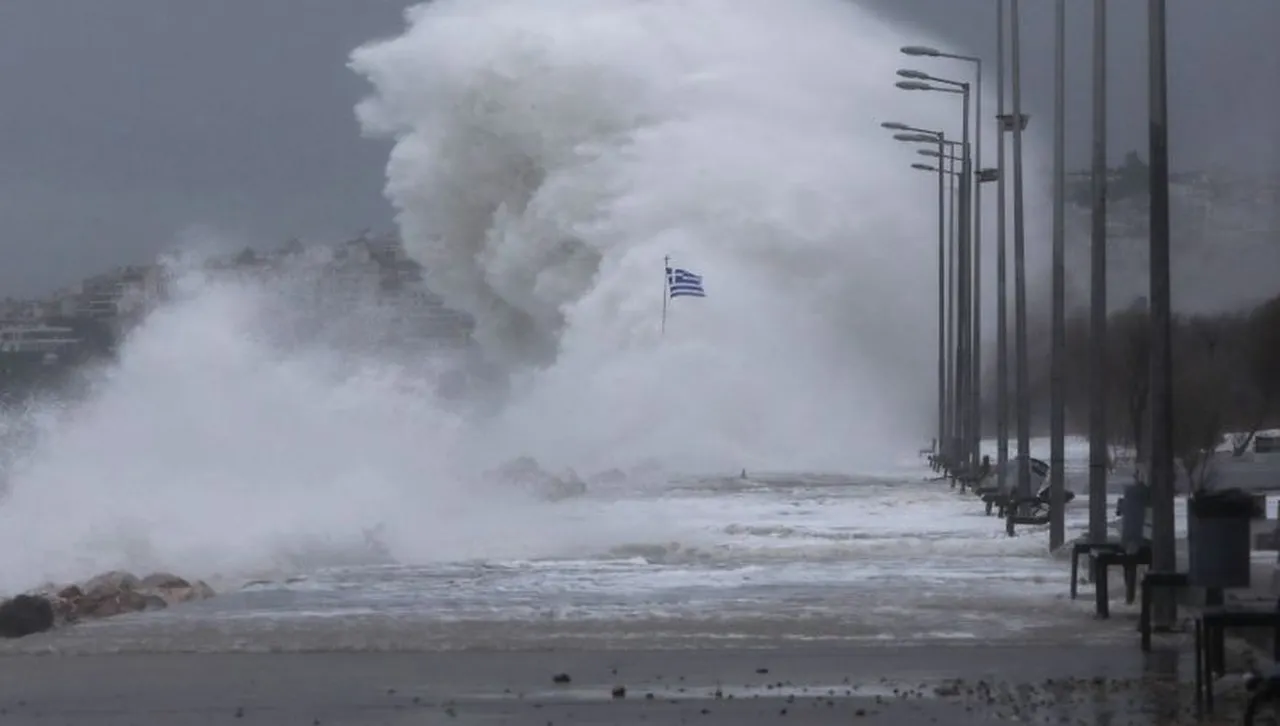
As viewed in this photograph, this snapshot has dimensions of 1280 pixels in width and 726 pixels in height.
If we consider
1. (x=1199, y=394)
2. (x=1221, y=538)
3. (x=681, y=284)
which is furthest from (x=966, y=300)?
(x=1221, y=538)

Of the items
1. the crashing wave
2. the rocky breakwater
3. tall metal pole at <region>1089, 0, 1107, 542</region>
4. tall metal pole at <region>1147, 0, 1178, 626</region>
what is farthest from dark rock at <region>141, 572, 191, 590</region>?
the crashing wave

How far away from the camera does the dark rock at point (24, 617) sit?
56.0 feet

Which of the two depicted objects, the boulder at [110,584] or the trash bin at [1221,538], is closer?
the trash bin at [1221,538]

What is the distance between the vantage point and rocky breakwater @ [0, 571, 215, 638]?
56.4ft

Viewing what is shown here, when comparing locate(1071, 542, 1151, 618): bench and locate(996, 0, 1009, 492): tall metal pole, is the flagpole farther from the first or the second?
locate(1071, 542, 1151, 618): bench

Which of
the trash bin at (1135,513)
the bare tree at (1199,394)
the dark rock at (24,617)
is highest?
the bare tree at (1199,394)

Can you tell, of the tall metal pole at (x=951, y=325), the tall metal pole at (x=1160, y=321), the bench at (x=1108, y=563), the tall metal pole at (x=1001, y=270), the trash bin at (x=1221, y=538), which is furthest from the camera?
the tall metal pole at (x=951, y=325)

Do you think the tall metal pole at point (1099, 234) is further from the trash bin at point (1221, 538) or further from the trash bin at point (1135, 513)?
the trash bin at point (1221, 538)

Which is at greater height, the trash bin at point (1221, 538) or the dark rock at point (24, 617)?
the trash bin at point (1221, 538)

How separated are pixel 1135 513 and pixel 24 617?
850cm

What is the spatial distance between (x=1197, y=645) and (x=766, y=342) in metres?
50.1

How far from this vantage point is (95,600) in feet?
63.9

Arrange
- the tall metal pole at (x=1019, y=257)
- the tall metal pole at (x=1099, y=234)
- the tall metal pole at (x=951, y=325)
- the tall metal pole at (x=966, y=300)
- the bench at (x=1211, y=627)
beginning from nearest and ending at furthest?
the bench at (x=1211, y=627) → the tall metal pole at (x=1099, y=234) → the tall metal pole at (x=1019, y=257) → the tall metal pole at (x=966, y=300) → the tall metal pole at (x=951, y=325)

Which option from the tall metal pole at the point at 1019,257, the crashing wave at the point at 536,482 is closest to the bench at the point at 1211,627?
the tall metal pole at the point at 1019,257
